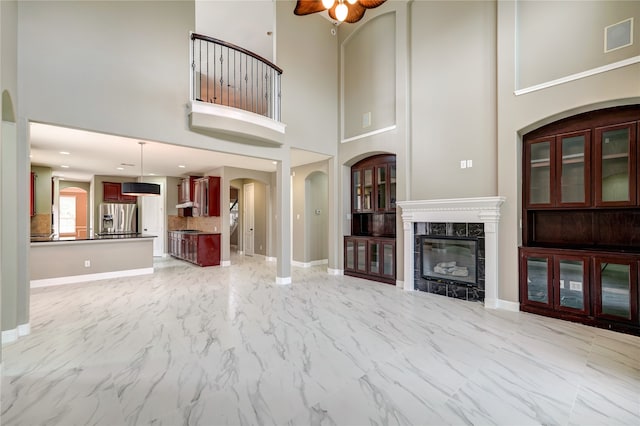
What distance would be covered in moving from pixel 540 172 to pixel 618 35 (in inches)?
67.2

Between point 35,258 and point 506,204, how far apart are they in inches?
322

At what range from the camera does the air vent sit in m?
3.32

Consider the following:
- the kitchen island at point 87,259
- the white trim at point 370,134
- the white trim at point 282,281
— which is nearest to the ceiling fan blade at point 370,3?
the white trim at point 370,134

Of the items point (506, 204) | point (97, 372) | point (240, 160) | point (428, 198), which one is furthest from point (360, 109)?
point (97, 372)

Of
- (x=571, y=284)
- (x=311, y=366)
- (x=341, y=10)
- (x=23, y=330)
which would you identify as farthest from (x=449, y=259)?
(x=23, y=330)

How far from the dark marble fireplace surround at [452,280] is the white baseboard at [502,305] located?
20 centimetres

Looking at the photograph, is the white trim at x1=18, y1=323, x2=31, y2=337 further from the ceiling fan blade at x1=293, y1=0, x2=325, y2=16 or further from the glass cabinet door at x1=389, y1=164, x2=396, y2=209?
the glass cabinet door at x1=389, y1=164, x2=396, y2=209

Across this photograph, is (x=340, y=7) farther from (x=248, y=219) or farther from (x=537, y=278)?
(x=248, y=219)

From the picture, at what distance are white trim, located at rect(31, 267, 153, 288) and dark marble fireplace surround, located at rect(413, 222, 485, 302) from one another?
19.6 ft

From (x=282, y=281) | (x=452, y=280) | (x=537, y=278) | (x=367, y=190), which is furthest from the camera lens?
(x=367, y=190)

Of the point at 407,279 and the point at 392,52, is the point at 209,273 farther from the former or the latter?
the point at 392,52

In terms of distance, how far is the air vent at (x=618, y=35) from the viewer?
3318 millimetres

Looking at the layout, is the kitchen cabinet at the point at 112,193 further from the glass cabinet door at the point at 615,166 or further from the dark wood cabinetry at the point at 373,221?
the glass cabinet door at the point at 615,166

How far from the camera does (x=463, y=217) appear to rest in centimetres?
462
